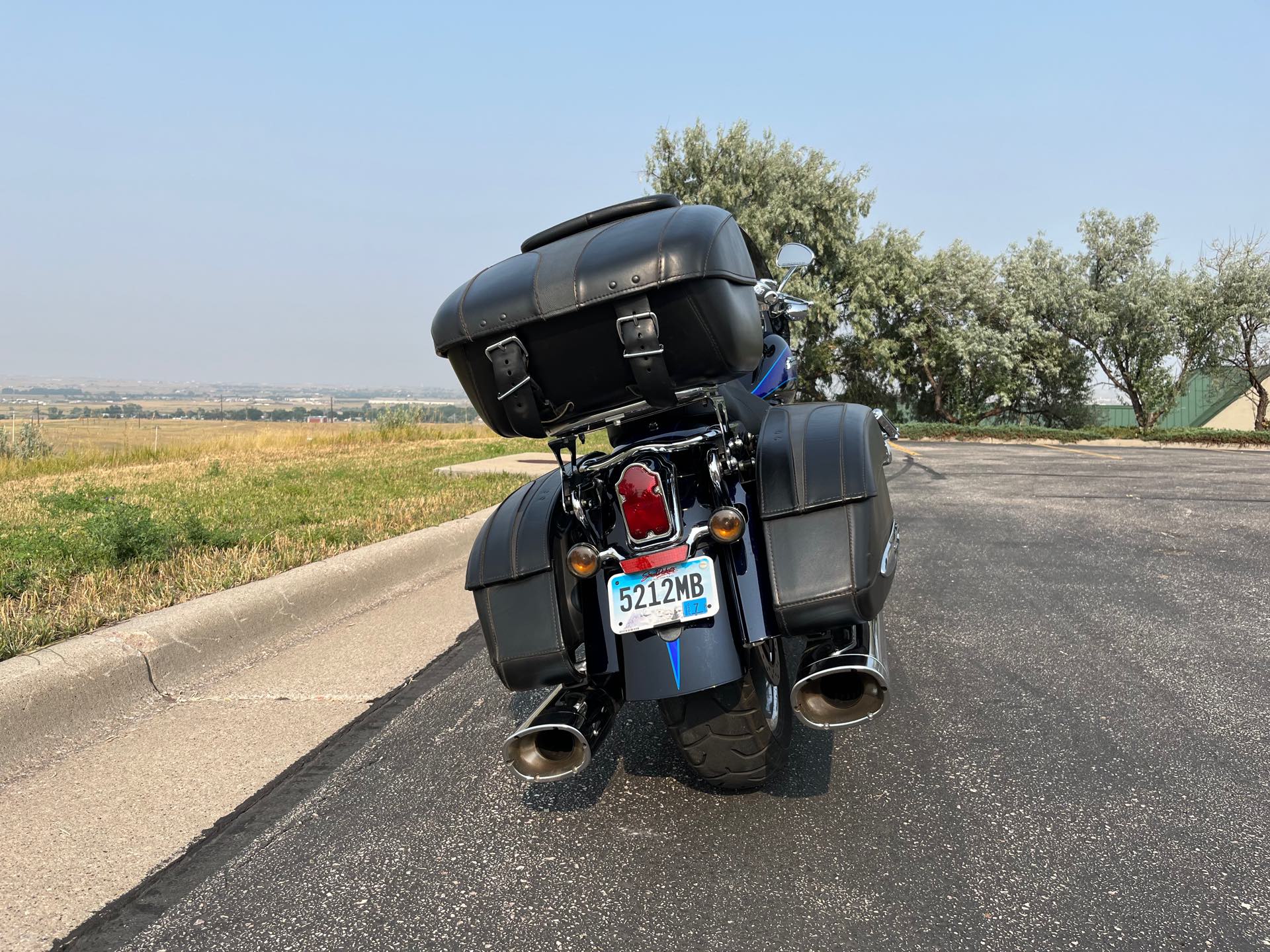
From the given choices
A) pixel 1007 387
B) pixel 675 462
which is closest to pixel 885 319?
pixel 1007 387

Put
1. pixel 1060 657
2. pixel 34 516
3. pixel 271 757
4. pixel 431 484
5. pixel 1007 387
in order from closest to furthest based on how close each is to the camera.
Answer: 1. pixel 271 757
2. pixel 1060 657
3. pixel 34 516
4. pixel 431 484
5. pixel 1007 387

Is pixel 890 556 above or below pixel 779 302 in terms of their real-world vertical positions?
below

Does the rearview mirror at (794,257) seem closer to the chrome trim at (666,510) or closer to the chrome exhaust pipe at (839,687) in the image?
the chrome trim at (666,510)

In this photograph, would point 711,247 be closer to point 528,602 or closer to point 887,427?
point 528,602

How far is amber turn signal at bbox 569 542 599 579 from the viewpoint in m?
2.79

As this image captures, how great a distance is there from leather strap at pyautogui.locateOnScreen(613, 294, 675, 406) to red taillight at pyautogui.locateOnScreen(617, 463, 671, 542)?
0.90 feet

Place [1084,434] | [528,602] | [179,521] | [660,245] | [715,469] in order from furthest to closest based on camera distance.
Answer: [1084,434] → [179,521] → [528,602] → [715,469] → [660,245]

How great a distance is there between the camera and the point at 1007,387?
28.5m

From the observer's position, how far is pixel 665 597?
2742 mm

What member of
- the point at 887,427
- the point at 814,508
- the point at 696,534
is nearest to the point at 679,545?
the point at 696,534

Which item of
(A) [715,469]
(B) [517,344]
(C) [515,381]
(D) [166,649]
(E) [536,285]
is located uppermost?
(E) [536,285]

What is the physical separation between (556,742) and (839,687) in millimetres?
860

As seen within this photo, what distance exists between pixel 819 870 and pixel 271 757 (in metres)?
2.10

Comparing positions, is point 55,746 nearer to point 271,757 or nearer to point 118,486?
point 271,757
